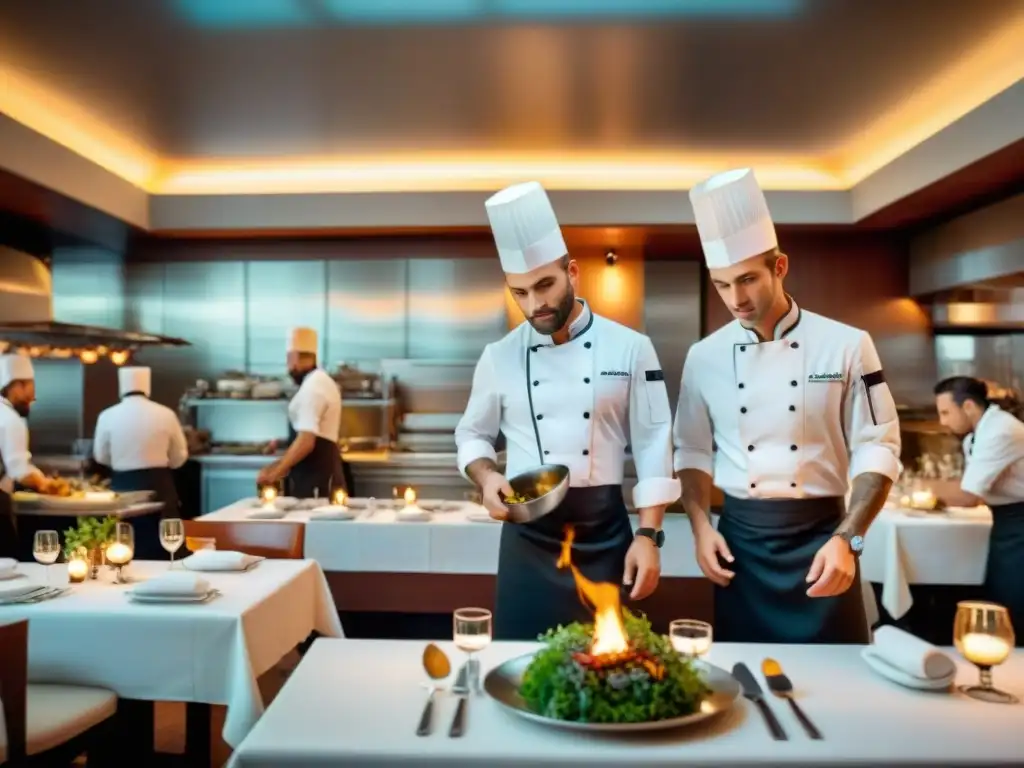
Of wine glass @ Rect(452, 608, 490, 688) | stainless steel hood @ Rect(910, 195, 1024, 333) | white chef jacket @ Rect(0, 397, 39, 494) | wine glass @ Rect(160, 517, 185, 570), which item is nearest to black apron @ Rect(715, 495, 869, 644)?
wine glass @ Rect(452, 608, 490, 688)

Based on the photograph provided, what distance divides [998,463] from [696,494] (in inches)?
86.8

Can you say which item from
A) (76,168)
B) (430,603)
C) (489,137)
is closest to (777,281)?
(430,603)

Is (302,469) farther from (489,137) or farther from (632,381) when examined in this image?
(632,381)

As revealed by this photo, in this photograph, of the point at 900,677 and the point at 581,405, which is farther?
the point at 581,405

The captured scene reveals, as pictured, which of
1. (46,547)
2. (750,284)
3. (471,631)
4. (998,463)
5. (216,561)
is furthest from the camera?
(998,463)

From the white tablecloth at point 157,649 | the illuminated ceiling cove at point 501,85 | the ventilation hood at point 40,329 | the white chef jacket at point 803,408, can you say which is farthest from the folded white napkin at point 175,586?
the ventilation hood at point 40,329

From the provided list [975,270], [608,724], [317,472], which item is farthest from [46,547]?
[975,270]

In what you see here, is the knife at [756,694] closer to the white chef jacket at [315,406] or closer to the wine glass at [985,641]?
the wine glass at [985,641]

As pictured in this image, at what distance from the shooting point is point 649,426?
2123 mm

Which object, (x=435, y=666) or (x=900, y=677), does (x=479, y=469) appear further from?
(x=900, y=677)

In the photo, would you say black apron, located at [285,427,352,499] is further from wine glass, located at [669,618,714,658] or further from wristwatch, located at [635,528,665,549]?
wine glass, located at [669,618,714,658]

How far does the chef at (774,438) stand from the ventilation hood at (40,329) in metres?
4.30

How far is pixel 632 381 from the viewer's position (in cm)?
215

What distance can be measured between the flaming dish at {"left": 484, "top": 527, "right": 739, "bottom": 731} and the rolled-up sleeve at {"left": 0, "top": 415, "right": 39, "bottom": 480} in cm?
369
